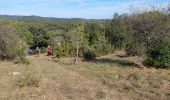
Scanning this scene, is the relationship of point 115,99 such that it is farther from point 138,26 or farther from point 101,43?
point 101,43

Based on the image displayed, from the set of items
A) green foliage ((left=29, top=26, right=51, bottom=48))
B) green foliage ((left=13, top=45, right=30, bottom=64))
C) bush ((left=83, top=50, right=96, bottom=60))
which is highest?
green foliage ((left=13, top=45, right=30, bottom=64))

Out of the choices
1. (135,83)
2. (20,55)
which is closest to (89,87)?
(135,83)

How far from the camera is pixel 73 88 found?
1512cm

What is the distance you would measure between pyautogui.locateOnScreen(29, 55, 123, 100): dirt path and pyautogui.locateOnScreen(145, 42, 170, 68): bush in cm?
629

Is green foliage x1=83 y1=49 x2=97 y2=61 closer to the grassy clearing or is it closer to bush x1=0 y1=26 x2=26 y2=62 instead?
bush x1=0 y1=26 x2=26 y2=62

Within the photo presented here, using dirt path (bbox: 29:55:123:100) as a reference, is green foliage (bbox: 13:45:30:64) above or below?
below

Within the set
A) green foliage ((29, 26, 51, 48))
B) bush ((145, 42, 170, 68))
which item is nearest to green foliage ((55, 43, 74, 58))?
bush ((145, 42, 170, 68))

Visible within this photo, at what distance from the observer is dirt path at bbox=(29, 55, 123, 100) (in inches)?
520

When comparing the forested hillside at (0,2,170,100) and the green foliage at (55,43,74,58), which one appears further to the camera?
the green foliage at (55,43,74,58)

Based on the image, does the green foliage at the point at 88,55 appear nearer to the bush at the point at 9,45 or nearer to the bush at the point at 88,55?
the bush at the point at 88,55

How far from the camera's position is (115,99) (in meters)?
12.8

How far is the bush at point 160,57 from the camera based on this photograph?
23.0 metres

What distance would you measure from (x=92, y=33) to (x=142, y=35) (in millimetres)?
19941

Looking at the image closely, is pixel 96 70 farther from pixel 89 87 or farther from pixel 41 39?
pixel 41 39
